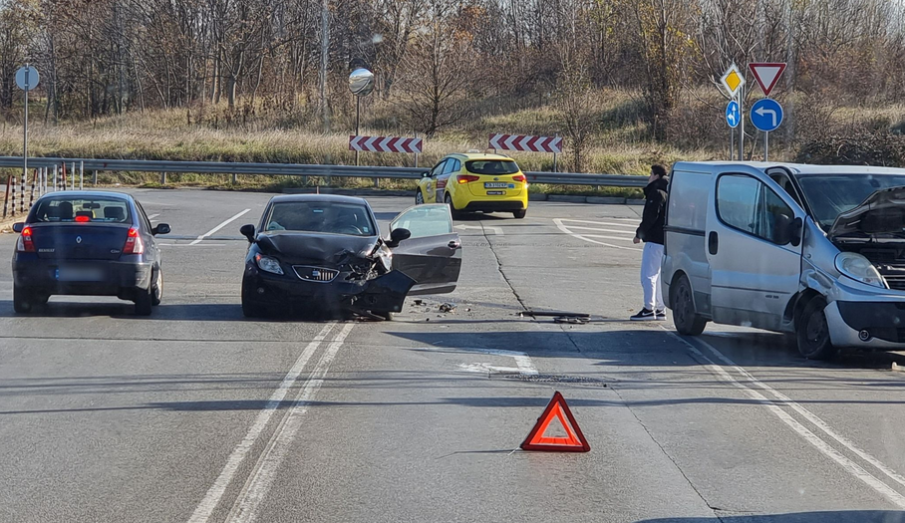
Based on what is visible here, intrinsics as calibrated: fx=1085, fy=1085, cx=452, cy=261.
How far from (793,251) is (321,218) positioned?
5.88 m

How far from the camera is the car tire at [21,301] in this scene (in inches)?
490

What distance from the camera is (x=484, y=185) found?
1029 inches

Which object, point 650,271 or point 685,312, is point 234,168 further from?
point 685,312

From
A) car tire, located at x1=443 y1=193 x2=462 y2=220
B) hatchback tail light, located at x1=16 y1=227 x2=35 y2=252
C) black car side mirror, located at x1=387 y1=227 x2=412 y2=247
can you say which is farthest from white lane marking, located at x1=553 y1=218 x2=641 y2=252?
hatchback tail light, located at x1=16 y1=227 x2=35 y2=252

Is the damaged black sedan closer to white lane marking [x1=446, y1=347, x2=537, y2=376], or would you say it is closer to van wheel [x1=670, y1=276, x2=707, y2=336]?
white lane marking [x1=446, y1=347, x2=537, y2=376]

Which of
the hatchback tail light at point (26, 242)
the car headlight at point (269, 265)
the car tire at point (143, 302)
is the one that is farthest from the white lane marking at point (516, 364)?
the hatchback tail light at point (26, 242)

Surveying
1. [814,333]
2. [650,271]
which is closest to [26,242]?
[650,271]

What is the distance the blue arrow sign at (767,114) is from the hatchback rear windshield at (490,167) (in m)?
8.98

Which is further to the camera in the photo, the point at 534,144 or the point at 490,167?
the point at 534,144

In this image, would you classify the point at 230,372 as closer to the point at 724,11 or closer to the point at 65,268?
the point at 65,268

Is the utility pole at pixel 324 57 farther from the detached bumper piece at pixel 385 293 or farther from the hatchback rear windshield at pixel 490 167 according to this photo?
the detached bumper piece at pixel 385 293

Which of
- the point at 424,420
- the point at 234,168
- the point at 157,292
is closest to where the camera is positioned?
the point at 424,420

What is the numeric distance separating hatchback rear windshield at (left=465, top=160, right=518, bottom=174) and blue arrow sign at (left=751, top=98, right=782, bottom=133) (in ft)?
29.4

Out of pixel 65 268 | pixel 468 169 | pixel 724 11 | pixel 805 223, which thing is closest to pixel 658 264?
pixel 805 223
